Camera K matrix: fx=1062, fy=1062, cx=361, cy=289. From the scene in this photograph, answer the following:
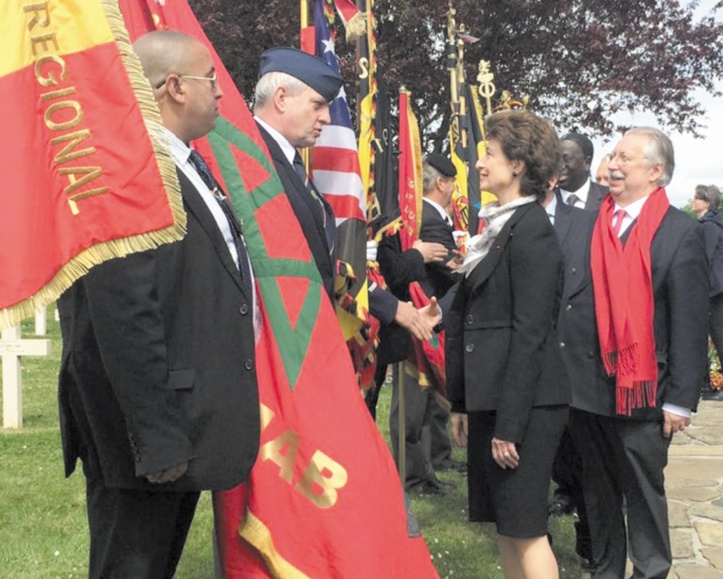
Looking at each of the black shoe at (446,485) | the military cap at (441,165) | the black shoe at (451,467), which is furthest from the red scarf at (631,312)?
the black shoe at (451,467)

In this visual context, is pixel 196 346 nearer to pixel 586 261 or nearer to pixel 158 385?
pixel 158 385

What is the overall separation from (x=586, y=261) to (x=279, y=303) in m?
2.00

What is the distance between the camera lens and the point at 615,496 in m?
4.77

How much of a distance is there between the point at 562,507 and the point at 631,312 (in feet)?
7.95

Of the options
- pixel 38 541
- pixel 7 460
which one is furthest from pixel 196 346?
pixel 7 460

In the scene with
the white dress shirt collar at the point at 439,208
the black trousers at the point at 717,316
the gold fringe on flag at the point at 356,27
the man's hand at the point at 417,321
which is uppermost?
the gold fringe on flag at the point at 356,27

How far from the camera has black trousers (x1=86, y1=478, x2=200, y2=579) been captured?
281 centimetres

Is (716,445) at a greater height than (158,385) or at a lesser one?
lesser

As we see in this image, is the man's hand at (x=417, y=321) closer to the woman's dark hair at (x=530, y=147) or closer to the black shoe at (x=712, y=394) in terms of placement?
the woman's dark hair at (x=530, y=147)

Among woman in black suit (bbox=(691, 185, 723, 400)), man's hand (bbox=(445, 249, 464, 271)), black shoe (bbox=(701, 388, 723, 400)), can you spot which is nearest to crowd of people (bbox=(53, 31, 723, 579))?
man's hand (bbox=(445, 249, 464, 271))

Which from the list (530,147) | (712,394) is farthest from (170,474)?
(712,394)

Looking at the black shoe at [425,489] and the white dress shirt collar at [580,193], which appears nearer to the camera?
the white dress shirt collar at [580,193]

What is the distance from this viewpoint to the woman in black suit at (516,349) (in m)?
3.81

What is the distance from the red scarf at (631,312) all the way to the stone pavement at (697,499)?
1.40m
